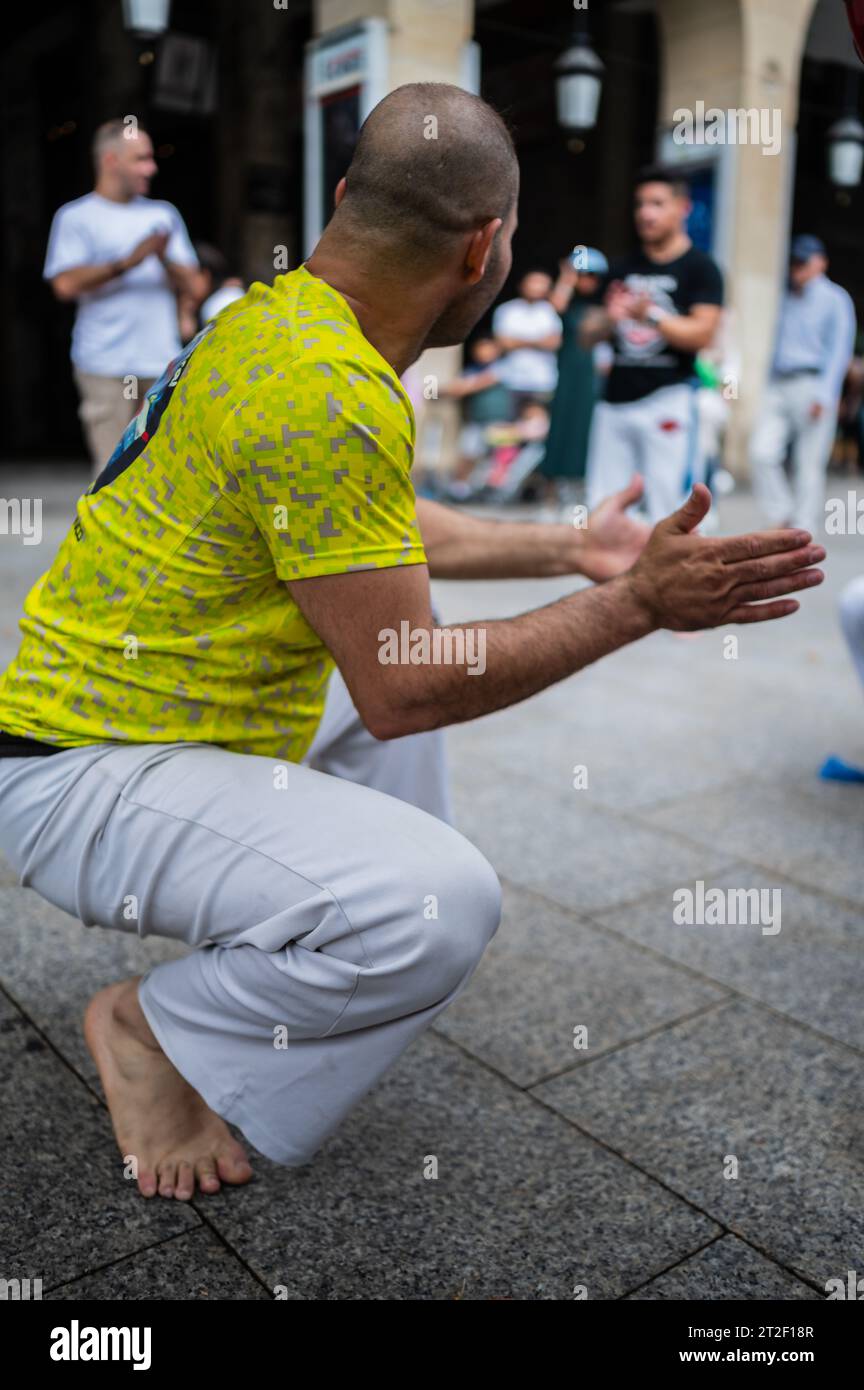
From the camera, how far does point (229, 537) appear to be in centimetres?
176

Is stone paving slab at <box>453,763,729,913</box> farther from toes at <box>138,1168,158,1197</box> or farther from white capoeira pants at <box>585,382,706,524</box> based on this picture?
white capoeira pants at <box>585,382,706,524</box>

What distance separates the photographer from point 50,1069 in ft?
7.22

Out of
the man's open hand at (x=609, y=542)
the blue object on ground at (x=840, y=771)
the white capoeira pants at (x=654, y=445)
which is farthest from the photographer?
the white capoeira pants at (x=654, y=445)

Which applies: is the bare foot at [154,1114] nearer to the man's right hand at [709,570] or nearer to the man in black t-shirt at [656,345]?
the man's right hand at [709,570]

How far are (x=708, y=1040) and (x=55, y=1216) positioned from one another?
3.97 feet

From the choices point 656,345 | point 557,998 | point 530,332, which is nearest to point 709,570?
point 557,998

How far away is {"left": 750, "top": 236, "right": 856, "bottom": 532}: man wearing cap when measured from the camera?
27.1 ft

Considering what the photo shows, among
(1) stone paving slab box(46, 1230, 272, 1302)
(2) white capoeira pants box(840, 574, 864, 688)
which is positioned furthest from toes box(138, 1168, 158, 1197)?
(2) white capoeira pants box(840, 574, 864, 688)

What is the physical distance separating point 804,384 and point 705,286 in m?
2.64

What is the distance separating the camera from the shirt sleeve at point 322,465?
1.62m

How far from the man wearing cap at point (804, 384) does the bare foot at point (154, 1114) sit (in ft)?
23.1

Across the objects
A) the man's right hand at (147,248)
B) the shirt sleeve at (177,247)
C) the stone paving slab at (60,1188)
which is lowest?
the stone paving slab at (60,1188)

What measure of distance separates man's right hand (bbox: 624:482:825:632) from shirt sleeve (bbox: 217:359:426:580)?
0.38 metres

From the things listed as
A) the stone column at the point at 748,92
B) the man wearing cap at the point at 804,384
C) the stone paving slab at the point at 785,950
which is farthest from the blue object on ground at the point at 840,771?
the stone column at the point at 748,92
